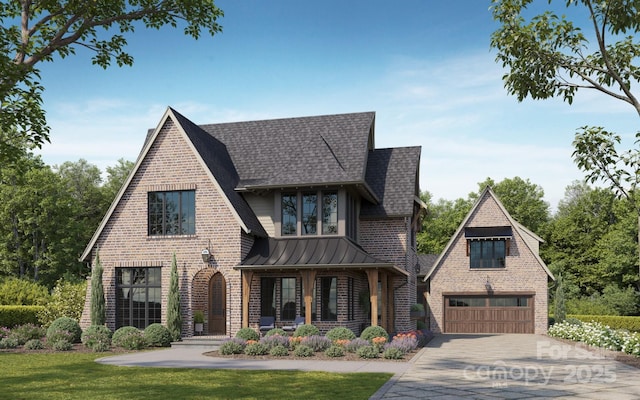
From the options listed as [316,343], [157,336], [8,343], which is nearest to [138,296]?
[157,336]

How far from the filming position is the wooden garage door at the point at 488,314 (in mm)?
33844

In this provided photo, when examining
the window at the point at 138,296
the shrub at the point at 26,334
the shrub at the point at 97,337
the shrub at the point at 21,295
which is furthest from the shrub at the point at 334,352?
the shrub at the point at 21,295

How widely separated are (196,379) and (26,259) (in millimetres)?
40174

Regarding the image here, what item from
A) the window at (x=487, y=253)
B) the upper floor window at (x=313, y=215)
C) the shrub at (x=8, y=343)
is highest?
the upper floor window at (x=313, y=215)

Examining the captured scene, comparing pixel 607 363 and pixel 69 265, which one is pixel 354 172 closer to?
pixel 607 363

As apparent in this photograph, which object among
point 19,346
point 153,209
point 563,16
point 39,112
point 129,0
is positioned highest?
point 129,0

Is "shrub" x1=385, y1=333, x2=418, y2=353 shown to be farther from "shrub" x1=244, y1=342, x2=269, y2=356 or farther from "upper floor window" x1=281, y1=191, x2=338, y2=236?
"upper floor window" x1=281, y1=191, x2=338, y2=236

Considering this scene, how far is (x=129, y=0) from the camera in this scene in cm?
1526

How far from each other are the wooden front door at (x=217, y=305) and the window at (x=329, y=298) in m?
4.42

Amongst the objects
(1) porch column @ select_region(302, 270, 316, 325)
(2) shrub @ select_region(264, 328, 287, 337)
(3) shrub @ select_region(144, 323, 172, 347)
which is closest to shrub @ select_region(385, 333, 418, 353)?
(1) porch column @ select_region(302, 270, 316, 325)

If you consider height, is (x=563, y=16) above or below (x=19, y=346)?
above

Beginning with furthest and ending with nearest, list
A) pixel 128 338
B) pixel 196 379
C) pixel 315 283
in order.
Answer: pixel 315 283, pixel 128 338, pixel 196 379

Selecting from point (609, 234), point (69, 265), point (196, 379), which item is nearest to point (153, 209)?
point (196, 379)

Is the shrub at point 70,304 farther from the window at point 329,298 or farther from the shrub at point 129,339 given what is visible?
the window at point 329,298
